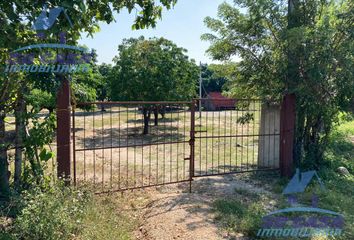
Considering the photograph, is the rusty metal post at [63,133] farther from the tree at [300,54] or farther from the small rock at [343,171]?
the small rock at [343,171]

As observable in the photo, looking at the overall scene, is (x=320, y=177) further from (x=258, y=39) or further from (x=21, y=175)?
(x=21, y=175)

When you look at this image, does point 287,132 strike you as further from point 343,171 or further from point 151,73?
point 151,73

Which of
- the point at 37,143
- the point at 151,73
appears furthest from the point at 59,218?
the point at 151,73

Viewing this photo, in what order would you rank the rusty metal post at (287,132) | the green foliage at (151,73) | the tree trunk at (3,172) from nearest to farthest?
the tree trunk at (3,172), the rusty metal post at (287,132), the green foliage at (151,73)

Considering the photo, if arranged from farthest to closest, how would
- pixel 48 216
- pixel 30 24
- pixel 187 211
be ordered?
pixel 187 211, pixel 48 216, pixel 30 24

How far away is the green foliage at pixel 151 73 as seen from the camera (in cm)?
1294

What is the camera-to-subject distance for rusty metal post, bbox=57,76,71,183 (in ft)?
15.6

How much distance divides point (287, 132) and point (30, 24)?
535cm

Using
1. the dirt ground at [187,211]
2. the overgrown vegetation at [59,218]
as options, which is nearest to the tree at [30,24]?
the overgrown vegetation at [59,218]

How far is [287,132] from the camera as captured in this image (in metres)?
6.81

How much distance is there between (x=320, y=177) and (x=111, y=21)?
5242 mm

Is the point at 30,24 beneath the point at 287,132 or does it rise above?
above

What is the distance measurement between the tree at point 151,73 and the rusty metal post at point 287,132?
22.0ft

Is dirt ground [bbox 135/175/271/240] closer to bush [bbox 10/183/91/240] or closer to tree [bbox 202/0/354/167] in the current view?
bush [bbox 10/183/91/240]
